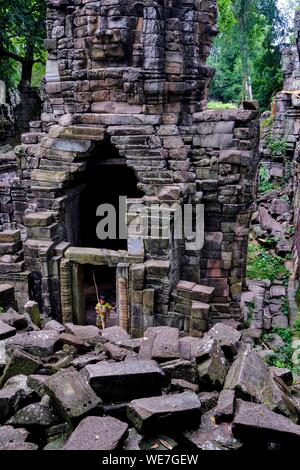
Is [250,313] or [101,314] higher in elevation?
[101,314]

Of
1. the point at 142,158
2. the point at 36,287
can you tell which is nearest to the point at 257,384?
the point at 142,158

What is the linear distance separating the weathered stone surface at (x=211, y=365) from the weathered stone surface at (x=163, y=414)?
78cm

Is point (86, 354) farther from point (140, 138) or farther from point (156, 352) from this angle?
point (140, 138)

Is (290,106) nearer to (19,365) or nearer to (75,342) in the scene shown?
(75,342)

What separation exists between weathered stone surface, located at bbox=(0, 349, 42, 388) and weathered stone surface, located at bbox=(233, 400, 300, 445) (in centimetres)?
262

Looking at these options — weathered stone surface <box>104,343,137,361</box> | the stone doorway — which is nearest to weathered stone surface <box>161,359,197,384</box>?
weathered stone surface <box>104,343,137,361</box>

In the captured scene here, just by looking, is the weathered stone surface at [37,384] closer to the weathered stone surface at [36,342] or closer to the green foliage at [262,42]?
the weathered stone surface at [36,342]

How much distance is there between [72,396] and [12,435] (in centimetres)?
64

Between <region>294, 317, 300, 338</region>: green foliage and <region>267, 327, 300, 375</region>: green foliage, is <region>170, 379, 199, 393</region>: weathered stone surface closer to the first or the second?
<region>267, 327, 300, 375</region>: green foliage

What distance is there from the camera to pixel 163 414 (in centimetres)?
424

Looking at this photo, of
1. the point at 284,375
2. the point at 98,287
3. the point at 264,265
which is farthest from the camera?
the point at 264,265

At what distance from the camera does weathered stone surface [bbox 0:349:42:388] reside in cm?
546

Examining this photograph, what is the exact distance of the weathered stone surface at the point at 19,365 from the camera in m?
5.46

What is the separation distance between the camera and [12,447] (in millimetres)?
4035
